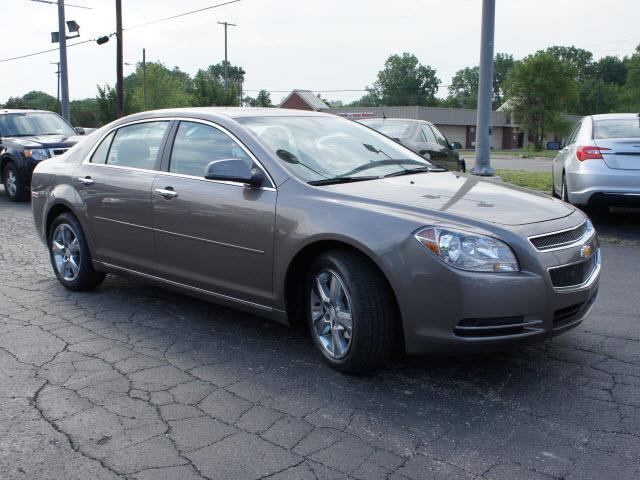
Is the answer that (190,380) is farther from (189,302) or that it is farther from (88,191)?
(88,191)

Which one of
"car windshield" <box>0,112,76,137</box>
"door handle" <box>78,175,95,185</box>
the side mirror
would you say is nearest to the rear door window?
"door handle" <box>78,175,95,185</box>

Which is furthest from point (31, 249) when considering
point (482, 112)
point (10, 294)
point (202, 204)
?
point (482, 112)

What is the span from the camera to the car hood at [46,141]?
514 inches

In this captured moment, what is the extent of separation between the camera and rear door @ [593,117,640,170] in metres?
7.96

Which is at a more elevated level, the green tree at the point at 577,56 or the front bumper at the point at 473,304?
the green tree at the point at 577,56

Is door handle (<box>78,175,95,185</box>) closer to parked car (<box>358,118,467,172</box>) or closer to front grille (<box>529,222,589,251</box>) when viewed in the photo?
front grille (<box>529,222,589,251</box>)

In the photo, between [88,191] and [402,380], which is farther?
[88,191]

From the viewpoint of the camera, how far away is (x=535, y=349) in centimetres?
427

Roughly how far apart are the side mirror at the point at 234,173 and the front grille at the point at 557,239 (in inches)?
67.5

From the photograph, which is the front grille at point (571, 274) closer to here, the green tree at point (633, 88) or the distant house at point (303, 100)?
the distant house at point (303, 100)

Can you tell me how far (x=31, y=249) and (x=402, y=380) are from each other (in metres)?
5.76

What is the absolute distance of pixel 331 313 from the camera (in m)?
3.90

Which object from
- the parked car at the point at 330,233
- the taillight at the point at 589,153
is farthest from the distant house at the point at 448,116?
the parked car at the point at 330,233

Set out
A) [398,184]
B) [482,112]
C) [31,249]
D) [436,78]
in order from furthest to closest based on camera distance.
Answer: [436,78] → [482,112] → [31,249] → [398,184]
